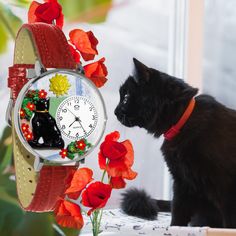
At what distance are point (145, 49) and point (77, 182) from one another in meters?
0.64

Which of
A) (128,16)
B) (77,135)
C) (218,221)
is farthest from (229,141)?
(77,135)

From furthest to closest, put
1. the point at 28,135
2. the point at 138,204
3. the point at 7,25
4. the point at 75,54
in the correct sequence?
the point at 138,204
the point at 7,25
the point at 75,54
the point at 28,135

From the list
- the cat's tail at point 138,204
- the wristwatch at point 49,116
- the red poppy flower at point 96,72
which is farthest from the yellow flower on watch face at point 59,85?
the cat's tail at point 138,204

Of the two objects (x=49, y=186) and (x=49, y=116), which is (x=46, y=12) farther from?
(x=49, y=186)

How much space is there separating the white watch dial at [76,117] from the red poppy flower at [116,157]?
0.05 metres

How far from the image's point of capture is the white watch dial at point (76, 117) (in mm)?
825

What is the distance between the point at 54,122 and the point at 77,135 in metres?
0.05

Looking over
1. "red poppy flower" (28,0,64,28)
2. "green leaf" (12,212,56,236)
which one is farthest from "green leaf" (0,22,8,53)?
"green leaf" (12,212,56,236)

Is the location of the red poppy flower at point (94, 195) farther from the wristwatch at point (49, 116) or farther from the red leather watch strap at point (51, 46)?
the red leather watch strap at point (51, 46)

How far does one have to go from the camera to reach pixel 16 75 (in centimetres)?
83

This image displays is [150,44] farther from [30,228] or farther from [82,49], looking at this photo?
[30,228]

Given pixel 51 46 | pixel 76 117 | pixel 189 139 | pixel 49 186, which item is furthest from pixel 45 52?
pixel 189 139

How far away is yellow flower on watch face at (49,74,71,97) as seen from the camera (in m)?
0.80

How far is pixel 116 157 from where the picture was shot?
873mm
